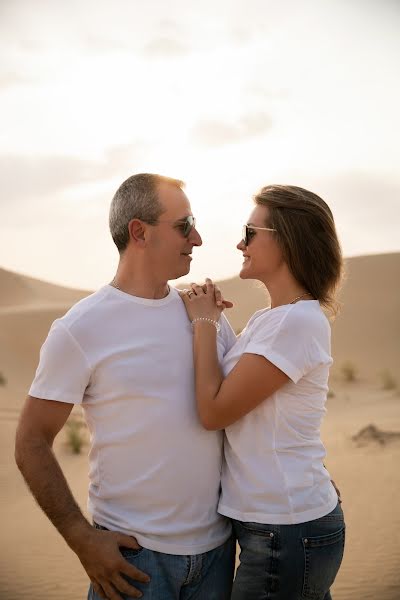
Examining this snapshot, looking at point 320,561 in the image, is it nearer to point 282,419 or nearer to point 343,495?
point 282,419

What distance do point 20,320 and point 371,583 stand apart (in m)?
27.3

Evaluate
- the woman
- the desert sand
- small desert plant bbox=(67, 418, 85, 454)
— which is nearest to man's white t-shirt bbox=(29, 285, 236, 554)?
the woman

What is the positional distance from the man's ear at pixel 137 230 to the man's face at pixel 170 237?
3cm

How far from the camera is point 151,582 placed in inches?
116

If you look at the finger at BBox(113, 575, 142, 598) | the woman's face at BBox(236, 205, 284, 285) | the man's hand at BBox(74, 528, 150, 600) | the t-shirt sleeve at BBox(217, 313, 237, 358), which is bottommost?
the finger at BBox(113, 575, 142, 598)

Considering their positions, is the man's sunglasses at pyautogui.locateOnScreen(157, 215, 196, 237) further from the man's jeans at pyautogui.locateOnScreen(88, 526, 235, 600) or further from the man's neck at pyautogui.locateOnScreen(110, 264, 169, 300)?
the man's jeans at pyautogui.locateOnScreen(88, 526, 235, 600)

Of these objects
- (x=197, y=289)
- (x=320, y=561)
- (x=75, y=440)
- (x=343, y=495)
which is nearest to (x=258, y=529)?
(x=320, y=561)

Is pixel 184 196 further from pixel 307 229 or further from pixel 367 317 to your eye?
pixel 367 317

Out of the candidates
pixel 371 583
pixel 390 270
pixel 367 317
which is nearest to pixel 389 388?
pixel 371 583

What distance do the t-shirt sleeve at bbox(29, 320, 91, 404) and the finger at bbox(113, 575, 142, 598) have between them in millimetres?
744

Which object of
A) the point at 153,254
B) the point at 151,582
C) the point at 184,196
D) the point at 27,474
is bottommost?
the point at 151,582

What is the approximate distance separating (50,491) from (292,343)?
1.20 metres

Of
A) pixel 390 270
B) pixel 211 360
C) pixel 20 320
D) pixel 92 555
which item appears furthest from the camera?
pixel 390 270

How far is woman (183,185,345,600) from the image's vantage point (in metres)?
3.00
